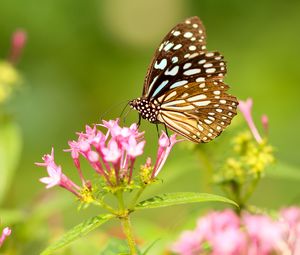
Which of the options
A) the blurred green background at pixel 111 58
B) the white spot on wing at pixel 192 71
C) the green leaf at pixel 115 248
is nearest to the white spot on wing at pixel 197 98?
the white spot on wing at pixel 192 71

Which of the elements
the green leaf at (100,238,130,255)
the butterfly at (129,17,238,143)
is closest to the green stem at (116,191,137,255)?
the green leaf at (100,238,130,255)

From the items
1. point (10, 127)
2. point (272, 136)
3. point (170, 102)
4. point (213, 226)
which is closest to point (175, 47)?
point (170, 102)

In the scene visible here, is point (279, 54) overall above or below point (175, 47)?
below

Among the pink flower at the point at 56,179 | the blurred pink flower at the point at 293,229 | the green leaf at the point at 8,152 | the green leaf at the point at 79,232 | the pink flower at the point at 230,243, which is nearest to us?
the pink flower at the point at 230,243

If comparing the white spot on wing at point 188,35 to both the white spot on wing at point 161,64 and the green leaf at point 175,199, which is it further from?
the green leaf at point 175,199

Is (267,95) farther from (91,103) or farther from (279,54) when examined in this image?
(91,103)
